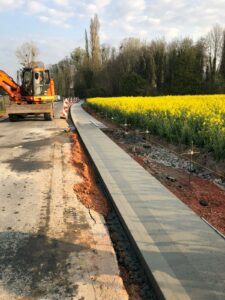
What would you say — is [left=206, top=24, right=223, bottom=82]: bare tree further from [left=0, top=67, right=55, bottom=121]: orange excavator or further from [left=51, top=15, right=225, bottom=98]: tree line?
[left=0, top=67, right=55, bottom=121]: orange excavator

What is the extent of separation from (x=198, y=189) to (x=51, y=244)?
329cm

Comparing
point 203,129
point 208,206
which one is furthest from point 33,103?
point 208,206

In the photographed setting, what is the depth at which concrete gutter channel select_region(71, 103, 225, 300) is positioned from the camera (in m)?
3.08

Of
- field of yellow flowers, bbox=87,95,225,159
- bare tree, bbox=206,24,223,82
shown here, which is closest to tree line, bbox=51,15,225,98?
bare tree, bbox=206,24,223,82

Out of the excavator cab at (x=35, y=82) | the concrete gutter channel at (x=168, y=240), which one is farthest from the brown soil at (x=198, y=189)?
the excavator cab at (x=35, y=82)

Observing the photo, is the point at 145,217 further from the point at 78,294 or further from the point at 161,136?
the point at 161,136

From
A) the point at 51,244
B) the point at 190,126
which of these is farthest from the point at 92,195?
the point at 190,126

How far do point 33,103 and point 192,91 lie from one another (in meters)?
28.7

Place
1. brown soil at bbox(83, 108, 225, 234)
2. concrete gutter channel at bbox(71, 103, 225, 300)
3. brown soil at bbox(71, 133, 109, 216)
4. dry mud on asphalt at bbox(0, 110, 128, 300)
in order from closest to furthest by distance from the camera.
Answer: concrete gutter channel at bbox(71, 103, 225, 300), dry mud on asphalt at bbox(0, 110, 128, 300), brown soil at bbox(83, 108, 225, 234), brown soil at bbox(71, 133, 109, 216)

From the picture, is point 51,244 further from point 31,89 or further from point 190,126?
point 31,89

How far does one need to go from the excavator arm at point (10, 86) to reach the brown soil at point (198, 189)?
14.0 metres

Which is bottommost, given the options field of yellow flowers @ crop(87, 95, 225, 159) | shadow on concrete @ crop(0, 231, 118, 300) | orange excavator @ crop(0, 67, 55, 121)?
shadow on concrete @ crop(0, 231, 118, 300)

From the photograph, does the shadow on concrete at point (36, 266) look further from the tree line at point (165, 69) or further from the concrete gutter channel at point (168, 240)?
the tree line at point (165, 69)

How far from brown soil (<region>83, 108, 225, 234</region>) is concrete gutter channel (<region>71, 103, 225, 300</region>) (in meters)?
0.37
